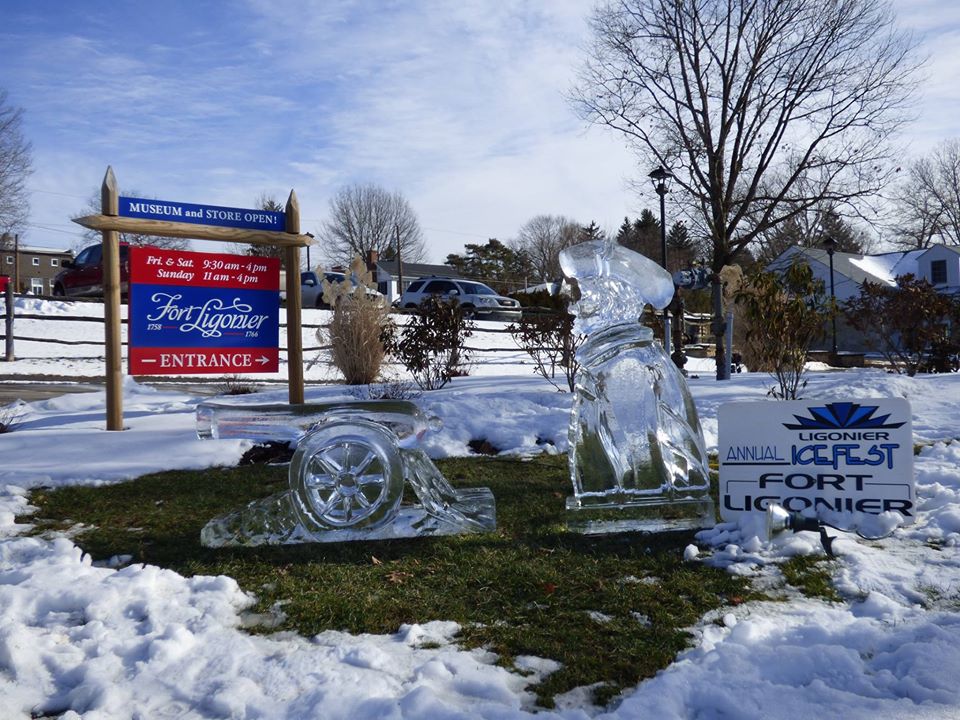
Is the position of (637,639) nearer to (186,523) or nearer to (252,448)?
(186,523)

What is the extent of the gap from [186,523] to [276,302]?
379 centimetres

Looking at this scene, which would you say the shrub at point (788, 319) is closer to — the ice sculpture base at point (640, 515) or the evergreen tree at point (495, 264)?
the ice sculpture base at point (640, 515)

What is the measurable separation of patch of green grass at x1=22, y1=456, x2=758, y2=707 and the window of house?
41211 millimetres

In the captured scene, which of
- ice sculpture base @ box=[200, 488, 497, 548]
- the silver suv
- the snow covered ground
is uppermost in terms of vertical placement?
the silver suv

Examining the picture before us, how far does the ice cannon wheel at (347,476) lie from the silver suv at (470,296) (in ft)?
63.2

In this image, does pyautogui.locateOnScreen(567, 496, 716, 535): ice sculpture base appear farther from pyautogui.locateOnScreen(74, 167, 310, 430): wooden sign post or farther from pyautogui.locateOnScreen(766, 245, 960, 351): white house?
pyautogui.locateOnScreen(766, 245, 960, 351): white house

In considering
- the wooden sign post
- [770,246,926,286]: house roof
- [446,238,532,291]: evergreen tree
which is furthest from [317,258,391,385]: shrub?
[446,238,532,291]: evergreen tree

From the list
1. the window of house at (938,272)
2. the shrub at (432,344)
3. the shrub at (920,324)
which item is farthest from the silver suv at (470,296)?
the window of house at (938,272)

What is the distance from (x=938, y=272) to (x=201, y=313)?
4146 centimetres

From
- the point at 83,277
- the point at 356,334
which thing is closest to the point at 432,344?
the point at 356,334

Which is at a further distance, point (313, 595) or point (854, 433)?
point (854, 433)

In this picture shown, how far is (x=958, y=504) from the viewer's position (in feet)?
14.7

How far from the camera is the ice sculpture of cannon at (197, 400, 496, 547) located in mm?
4094

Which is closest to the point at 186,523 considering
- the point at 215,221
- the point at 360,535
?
the point at 360,535
